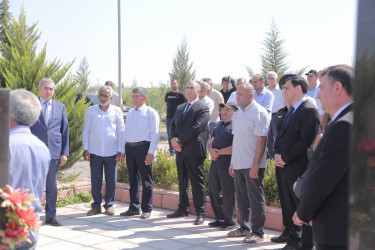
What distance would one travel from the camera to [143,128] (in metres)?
7.77

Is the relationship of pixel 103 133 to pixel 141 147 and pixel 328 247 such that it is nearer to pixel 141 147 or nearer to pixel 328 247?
pixel 141 147

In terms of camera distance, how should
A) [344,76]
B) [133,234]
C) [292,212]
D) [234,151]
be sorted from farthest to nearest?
[133,234], [234,151], [292,212], [344,76]

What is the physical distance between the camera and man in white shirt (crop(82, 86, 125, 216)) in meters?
7.87

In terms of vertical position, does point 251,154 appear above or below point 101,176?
above

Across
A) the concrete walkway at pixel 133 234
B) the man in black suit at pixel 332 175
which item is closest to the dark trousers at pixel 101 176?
the concrete walkway at pixel 133 234

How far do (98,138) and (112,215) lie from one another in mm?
1333

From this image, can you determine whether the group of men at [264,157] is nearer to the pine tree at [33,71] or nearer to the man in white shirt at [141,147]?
the man in white shirt at [141,147]

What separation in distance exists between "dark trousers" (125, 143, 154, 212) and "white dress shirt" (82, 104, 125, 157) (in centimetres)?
25

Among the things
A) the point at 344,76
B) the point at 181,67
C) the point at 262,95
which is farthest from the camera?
the point at 181,67

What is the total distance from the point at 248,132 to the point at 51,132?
3.07m

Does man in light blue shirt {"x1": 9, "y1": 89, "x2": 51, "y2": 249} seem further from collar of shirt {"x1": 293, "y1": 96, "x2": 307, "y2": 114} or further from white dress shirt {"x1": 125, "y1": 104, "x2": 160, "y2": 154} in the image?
white dress shirt {"x1": 125, "y1": 104, "x2": 160, "y2": 154}

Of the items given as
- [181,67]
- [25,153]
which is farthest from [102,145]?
[181,67]

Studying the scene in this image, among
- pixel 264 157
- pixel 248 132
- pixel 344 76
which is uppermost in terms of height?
pixel 344 76

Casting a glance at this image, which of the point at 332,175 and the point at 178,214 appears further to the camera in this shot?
the point at 178,214
